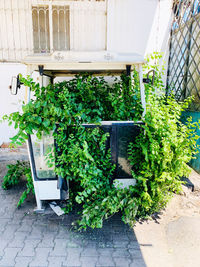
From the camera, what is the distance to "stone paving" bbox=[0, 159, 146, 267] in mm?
2561

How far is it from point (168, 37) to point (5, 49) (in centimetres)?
372

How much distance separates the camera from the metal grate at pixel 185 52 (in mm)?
4555

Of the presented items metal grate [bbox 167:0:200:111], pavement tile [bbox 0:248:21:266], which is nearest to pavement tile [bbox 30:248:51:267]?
pavement tile [bbox 0:248:21:266]

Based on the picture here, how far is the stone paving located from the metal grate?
299 cm

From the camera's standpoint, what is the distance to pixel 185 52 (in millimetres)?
4898

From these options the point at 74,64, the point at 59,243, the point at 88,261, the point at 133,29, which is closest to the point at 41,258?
the point at 59,243

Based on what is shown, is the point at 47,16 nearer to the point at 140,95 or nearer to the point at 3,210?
the point at 140,95

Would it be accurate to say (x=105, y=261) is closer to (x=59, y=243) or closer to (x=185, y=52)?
(x=59, y=243)

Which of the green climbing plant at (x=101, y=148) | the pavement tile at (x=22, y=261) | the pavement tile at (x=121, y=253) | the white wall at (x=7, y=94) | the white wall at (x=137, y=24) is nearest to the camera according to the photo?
the pavement tile at (x=22, y=261)

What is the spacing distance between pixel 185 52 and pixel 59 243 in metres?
4.46

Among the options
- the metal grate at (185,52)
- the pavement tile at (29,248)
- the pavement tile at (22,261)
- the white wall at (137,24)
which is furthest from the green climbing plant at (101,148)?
the white wall at (137,24)

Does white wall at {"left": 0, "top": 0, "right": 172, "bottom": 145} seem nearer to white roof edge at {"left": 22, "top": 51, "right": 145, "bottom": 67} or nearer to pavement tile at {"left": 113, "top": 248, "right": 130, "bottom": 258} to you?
white roof edge at {"left": 22, "top": 51, "right": 145, "bottom": 67}

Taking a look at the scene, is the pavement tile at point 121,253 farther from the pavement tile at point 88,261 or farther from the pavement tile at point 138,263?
the pavement tile at point 88,261

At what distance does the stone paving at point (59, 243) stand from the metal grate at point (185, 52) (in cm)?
A: 299
